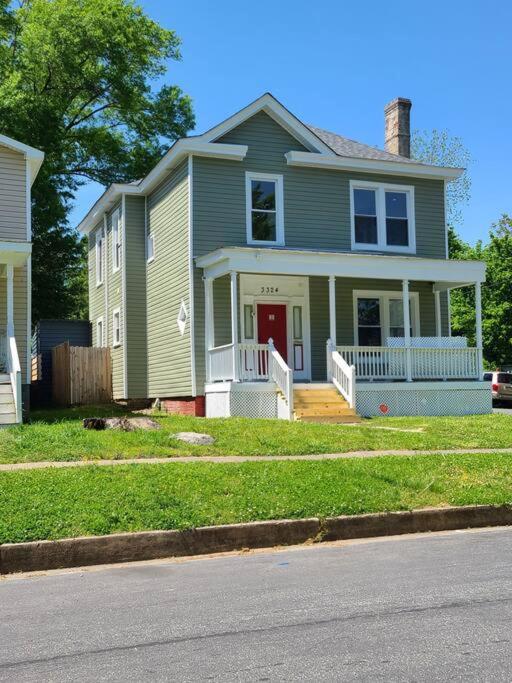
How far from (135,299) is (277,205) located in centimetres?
570

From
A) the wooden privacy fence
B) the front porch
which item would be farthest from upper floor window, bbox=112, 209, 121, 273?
the front porch

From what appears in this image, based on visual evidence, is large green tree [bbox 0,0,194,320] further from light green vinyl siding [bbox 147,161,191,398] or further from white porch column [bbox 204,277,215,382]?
white porch column [bbox 204,277,215,382]

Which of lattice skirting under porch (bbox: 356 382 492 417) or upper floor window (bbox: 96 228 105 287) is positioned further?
upper floor window (bbox: 96 228 105 287)

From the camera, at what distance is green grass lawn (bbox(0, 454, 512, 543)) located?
7613 mm

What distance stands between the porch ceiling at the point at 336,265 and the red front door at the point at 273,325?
2.21 meters

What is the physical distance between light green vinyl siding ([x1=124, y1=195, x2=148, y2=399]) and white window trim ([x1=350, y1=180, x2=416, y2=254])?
6.66 metres

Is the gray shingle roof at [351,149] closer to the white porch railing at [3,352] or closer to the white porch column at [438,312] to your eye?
the white porch column at [438,312]

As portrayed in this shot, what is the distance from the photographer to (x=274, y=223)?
21.0 metres

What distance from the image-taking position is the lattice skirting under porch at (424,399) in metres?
19.4

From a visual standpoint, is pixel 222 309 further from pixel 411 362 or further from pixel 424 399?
pixel 424 399

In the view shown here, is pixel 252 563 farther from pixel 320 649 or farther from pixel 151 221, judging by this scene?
pixel 151 221

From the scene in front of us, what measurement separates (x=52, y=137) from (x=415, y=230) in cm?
1605

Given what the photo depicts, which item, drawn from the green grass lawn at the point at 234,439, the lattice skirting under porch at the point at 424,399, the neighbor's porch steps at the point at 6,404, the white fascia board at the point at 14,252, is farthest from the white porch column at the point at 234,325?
the neighbor's porch steps at the point at 6,404

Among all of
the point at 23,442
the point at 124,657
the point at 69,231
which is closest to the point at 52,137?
the point at 69,231
